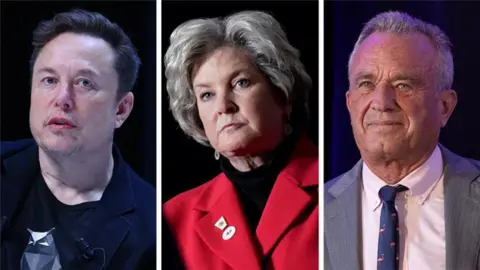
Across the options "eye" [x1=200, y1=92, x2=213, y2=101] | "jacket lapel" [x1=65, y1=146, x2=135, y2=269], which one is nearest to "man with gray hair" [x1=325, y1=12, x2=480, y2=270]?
"eye" [x1=200, y1=92, x2=213, y2=101]

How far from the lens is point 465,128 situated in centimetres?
246

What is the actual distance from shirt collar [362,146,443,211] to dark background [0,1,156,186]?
815mm

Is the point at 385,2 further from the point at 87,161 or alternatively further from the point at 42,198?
the point at 42,198

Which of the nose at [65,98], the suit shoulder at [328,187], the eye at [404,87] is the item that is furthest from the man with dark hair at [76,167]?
the eye at [404,87]

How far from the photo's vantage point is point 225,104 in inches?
97.7

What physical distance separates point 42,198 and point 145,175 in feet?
1.32

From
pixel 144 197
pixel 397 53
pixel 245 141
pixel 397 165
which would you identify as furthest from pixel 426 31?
pixel 144 197

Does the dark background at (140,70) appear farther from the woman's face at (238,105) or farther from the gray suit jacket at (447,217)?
the gray suit jacket at (447,217)

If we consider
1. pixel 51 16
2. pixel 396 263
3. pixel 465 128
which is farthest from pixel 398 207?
pixel 51 16

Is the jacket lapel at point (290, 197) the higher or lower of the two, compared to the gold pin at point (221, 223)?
higher

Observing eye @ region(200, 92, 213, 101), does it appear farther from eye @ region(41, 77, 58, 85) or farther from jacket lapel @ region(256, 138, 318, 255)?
eye @ region(41, 77, 58, 85)

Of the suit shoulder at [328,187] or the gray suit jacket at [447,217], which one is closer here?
the gray suit jacket at [447,217]

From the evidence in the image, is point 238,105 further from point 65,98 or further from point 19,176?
point 19,176

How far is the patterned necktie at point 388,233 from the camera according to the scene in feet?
7.76
